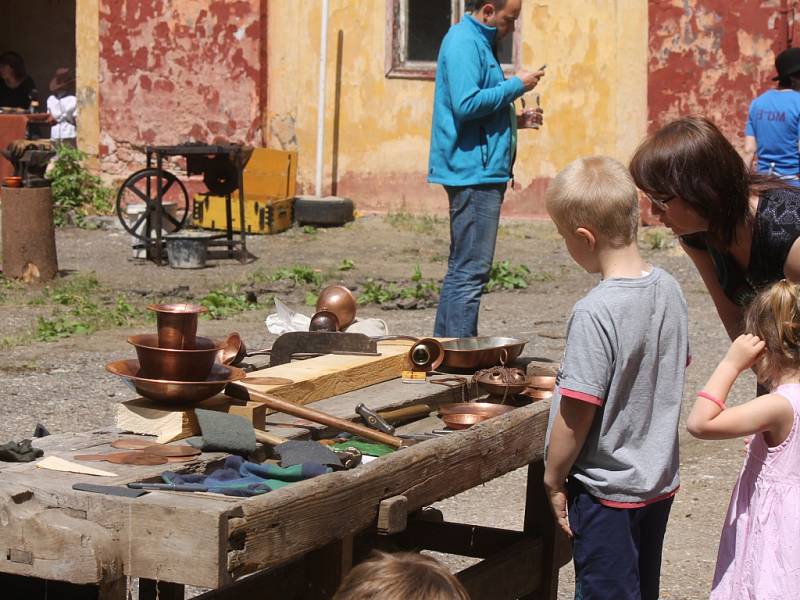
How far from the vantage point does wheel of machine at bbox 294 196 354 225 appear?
43.9 ft

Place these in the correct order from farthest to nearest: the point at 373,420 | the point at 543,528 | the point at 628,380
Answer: the point at 543,528 → the point at 373,420 → the point at 628,380

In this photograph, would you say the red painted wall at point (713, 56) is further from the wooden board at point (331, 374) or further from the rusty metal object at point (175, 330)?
the rusty metal object at point (175, 330)

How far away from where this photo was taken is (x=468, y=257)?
19.8 feet

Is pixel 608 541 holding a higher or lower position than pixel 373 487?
lower

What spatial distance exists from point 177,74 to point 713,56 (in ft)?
19.2

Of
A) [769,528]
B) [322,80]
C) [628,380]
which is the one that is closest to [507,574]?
[769,528]

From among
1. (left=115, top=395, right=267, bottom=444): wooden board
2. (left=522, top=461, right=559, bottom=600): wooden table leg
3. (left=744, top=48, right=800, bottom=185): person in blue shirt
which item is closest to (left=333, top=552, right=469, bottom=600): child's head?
(left=115, top=395, right=267, bottom=444): wooden board

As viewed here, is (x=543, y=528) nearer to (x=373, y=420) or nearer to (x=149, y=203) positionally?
(x=373, y=420)

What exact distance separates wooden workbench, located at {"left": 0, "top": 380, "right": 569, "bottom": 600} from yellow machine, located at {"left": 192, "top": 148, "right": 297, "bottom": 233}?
945cm

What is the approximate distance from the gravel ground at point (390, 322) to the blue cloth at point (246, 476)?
1978 millimetres

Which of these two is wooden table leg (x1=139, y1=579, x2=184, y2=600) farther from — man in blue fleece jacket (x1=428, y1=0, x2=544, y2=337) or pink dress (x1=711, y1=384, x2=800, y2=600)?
man in blue fleece jacket (x1=428, y1=0, x2=544, y2=337)

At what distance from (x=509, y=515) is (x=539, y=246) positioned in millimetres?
7396

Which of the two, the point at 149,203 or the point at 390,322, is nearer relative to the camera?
the point at 390,322

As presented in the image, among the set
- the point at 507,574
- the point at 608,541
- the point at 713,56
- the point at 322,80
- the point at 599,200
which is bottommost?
the point at 507,574
